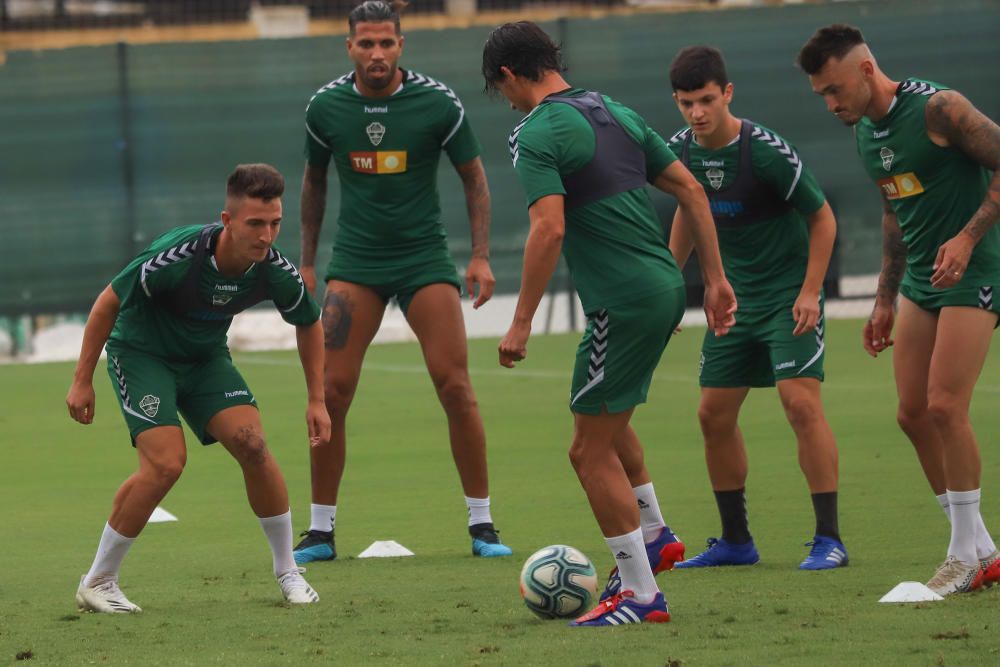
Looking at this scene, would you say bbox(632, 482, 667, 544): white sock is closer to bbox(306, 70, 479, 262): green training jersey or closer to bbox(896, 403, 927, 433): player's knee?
bbox(896, 403, 927, 433): player's knee

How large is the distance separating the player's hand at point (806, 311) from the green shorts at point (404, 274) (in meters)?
1.78

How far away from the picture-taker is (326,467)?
8430 mm

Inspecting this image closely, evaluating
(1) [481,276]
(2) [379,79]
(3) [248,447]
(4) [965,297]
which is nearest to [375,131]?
(2) [379,79]

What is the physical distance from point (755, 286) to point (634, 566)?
7.03ft

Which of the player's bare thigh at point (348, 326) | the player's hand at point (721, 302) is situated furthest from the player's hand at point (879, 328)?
the player's bare thigh at point (348, 326)

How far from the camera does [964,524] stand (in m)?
6.55

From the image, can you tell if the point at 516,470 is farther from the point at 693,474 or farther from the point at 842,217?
the point at 842,217

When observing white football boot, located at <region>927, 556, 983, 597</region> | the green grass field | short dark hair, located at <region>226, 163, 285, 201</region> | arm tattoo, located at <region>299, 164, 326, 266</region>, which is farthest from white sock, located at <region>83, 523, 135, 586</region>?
white football boot, located at <region>927, 556, 983, 597</region>

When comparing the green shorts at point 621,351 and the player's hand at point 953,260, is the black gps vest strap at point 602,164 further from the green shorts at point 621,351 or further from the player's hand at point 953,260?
the player's hand at point 953,260

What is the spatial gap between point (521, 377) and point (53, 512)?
6683 mm

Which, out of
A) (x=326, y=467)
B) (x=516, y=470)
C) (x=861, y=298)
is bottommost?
(x=861, y=298)

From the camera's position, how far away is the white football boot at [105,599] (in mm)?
6707

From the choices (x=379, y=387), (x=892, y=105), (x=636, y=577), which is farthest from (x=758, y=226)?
(x=379, y=387)

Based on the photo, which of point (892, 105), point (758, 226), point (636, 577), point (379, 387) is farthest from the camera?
point (379, 387)
